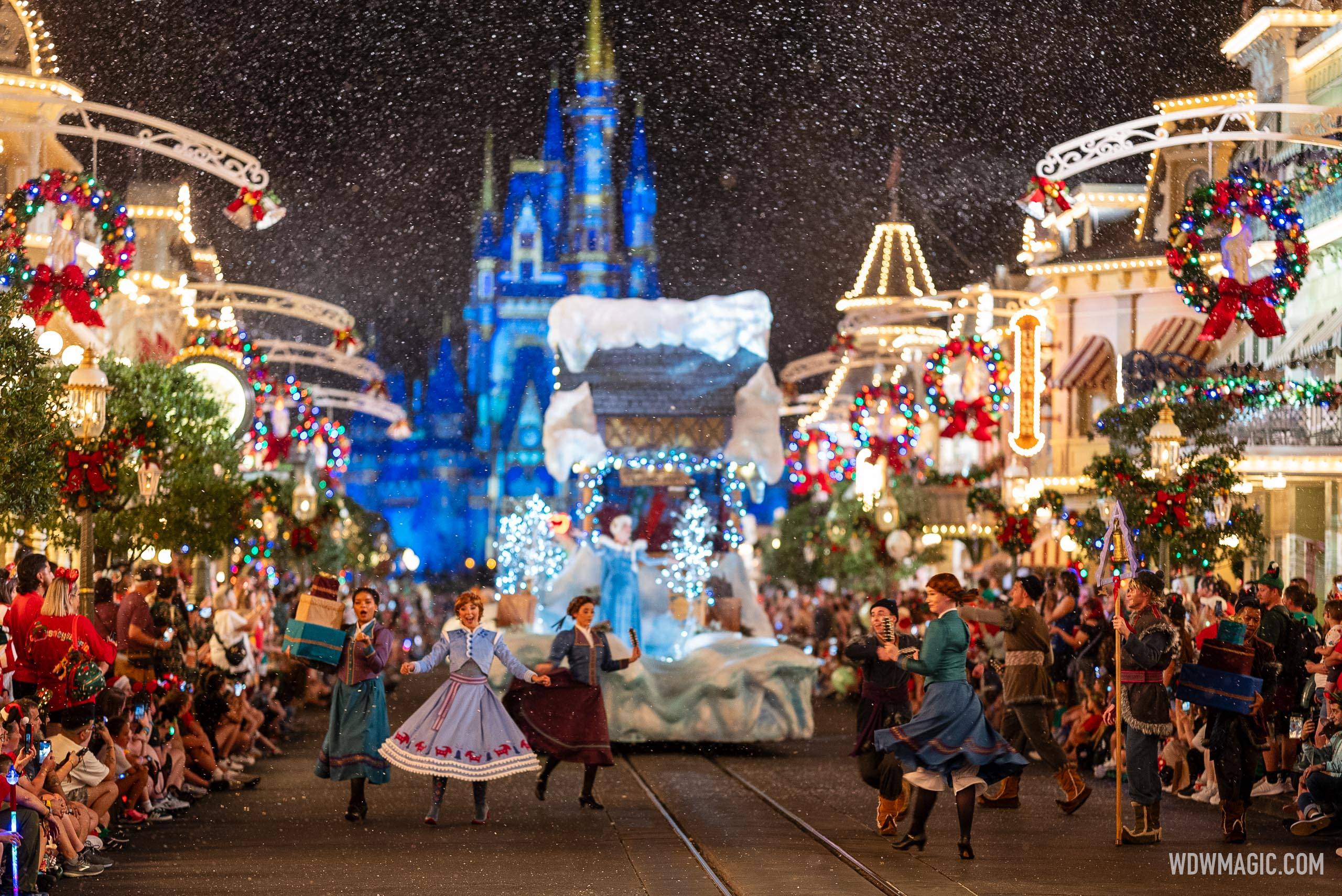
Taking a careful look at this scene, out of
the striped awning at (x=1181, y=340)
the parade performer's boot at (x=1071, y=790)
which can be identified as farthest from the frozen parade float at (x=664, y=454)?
the striped awning at (x=1181, y=340)

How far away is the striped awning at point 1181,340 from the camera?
35031 mm

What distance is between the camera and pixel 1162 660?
38.9ft

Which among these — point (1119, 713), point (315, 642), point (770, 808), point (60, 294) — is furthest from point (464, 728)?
point (60, 294)

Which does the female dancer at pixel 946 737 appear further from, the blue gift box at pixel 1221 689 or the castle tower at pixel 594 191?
the castle tower at pixel 594 191

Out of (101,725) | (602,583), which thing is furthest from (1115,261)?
(101,725)

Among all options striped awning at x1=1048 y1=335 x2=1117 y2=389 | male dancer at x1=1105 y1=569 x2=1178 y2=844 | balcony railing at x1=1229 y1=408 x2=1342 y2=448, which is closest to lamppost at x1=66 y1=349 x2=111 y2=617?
male dancer at x1=1105 y1=569 x2=1178 y2=844

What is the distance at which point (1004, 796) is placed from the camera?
45.1 feet

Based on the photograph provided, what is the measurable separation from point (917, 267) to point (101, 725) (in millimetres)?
43651

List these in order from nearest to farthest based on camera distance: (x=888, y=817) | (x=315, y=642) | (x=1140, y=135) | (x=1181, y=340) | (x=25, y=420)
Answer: (x=888, y=817)
(x=25, y=420)
(x=315, y=642)
(x=1140, y=135)
(x=1181, y=340)

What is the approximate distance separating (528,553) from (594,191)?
124789 millimetres

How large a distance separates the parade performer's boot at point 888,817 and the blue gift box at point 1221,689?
2014mm

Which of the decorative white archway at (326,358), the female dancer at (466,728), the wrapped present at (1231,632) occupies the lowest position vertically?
the female dancer at (466,728)

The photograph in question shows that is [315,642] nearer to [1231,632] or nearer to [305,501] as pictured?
[1231,632]

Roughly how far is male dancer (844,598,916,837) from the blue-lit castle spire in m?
134
